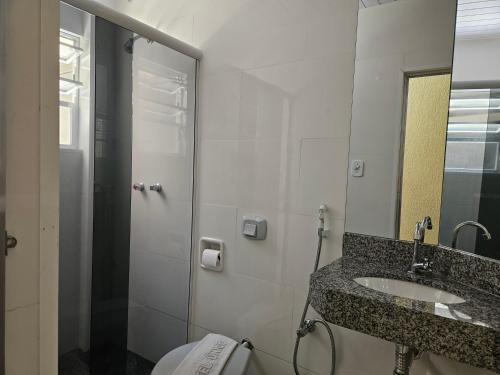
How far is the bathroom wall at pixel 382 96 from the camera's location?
1197 mm

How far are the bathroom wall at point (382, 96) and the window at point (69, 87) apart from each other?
124 cm

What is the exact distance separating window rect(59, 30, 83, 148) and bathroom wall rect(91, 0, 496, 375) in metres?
0.58

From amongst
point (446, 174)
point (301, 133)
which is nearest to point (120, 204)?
point (301, 133)

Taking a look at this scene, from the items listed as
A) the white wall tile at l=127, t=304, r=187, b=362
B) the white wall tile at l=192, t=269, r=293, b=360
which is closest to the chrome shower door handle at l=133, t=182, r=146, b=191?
the white wall tile at l=192, t=269, r=293, b=360

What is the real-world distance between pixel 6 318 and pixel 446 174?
138 centimetres

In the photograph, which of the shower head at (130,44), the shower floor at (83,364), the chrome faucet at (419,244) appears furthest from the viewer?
the shower head at (130,44)

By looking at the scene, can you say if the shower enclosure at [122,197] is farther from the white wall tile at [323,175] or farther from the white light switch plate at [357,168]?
the white light switch plate at [357,168]

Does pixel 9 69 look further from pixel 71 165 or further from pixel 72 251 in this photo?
pixel 72 251

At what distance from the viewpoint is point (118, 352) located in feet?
5.68

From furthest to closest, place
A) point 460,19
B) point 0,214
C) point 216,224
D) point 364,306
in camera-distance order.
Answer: point 216,224 < point 460,19 < point 364,306 < point 0,214

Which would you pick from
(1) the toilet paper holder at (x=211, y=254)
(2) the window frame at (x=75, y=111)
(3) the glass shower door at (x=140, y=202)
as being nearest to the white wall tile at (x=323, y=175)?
(1) the toilet paper holder at (x=211, y=254)

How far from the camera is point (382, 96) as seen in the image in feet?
4.12

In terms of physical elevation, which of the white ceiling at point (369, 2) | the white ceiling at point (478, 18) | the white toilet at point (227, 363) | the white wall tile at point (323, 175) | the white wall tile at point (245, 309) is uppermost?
the white ceiling at point (369, 2)

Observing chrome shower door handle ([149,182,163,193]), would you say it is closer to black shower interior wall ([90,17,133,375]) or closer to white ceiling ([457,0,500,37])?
black shower interior wall ([90,17,133,375])
